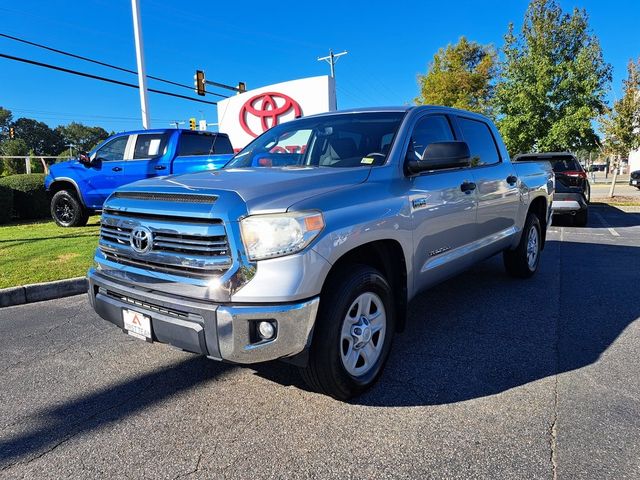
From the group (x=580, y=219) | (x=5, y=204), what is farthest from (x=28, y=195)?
(x=580, y=219)

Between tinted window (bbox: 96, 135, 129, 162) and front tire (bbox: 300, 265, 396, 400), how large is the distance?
860 cm

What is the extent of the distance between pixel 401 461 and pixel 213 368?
160cm

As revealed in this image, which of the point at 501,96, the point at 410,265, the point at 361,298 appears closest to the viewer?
the point at 361,298

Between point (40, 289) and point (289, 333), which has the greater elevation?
point (289, 333)

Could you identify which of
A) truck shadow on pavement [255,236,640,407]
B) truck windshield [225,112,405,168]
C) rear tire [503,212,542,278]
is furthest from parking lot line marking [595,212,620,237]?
truck windshield [225,112,405,168]

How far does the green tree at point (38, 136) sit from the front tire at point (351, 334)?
106738mm

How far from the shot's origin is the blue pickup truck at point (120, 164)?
940cm

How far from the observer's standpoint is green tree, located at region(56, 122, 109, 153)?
10225 centimetres

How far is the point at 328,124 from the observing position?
401 cm

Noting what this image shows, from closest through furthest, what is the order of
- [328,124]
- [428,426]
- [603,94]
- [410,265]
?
[428,426], [410,265], [328,124], [603,94]

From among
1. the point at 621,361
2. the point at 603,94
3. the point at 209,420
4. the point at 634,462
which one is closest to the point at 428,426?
the point at 634,462

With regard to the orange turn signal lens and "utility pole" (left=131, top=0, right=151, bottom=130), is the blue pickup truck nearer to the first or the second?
"utility pole" (left=131, top=0, right=151, bottom=130)

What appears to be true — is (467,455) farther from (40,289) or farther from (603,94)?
(603,94)

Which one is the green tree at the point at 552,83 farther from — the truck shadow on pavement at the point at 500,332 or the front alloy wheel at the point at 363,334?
the front alloy wheel at the point at 363,334
